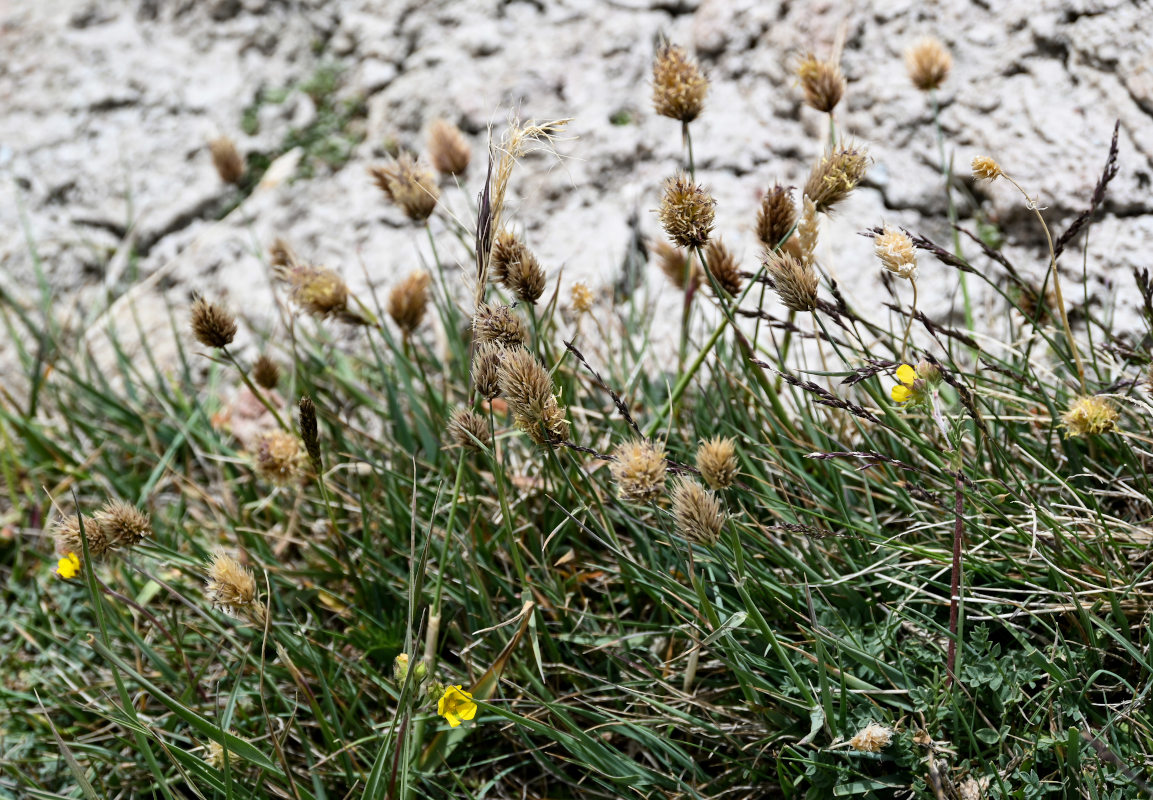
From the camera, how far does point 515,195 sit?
110 inches

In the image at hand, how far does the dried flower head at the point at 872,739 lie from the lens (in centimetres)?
125

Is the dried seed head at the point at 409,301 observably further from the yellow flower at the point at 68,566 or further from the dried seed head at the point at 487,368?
the yellow flower at the point at 68,566

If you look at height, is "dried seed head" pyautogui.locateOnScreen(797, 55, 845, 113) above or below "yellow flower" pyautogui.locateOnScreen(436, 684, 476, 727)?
above

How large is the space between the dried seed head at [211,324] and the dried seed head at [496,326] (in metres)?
0.66

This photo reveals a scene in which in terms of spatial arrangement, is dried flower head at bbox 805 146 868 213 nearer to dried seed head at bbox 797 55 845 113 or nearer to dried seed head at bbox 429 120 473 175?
dried seed head at bbox 797 55 845 113

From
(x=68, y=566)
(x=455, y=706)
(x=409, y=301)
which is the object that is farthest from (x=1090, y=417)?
(x=68, y=566)

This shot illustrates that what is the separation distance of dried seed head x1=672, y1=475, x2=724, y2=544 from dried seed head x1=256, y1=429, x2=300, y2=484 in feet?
3.14

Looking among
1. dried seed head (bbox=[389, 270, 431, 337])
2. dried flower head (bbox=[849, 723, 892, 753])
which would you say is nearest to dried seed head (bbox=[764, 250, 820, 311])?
dried flower head (bbox=[849, 723, 892, 753])

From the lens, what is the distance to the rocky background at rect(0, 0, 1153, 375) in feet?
7.05

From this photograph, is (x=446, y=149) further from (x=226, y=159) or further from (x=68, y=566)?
(x=68, y=566)

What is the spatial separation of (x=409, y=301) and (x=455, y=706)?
0.98 meters

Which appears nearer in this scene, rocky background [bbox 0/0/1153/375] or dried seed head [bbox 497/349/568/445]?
dried seed head [bbox 497/349/568/445]

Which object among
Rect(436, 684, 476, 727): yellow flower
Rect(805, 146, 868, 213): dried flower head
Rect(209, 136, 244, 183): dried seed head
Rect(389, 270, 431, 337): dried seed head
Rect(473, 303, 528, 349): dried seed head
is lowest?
Rect(436, 684, 476, 727): yellow flower

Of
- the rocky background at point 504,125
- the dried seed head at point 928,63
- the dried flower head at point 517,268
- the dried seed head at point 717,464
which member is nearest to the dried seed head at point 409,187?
the rocky background at point 504,125
